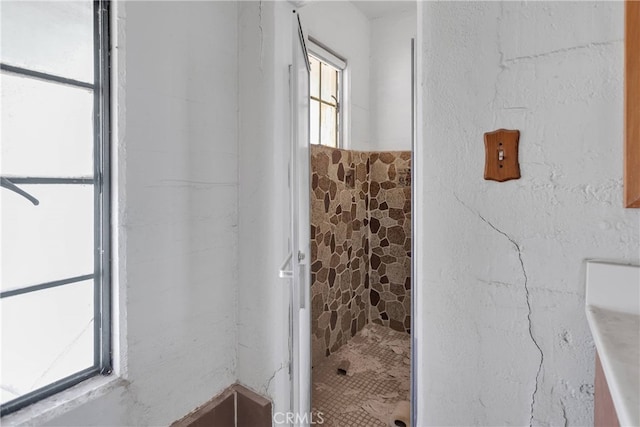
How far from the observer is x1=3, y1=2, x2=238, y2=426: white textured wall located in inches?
44.6

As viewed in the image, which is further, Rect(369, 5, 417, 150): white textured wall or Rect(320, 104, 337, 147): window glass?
Rect(369, 5, 417, 150): white textured wall

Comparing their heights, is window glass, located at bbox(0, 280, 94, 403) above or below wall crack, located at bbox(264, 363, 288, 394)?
above

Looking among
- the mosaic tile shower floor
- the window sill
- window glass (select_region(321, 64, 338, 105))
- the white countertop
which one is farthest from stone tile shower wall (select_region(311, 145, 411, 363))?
the white countertop

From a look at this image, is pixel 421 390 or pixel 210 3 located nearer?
pixel 421 390

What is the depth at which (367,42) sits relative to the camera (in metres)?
2.66

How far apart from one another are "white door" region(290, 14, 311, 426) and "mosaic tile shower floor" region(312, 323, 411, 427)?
1.31ft

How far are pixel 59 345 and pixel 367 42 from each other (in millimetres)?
2655

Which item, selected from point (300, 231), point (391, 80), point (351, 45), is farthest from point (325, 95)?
point (300, 231)

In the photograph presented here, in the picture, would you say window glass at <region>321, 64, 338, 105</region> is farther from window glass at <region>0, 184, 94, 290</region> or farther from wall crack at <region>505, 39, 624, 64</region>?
window glass at <region>0, 184, 94, 290</region>

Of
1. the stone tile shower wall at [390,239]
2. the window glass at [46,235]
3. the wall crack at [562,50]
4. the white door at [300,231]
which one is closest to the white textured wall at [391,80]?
the stone tile shower wall at [390,239]

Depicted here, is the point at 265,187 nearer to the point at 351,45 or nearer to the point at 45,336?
the point at 45,336

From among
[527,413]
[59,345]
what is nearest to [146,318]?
[59,345]

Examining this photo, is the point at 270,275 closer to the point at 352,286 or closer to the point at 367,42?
the point at 352,286

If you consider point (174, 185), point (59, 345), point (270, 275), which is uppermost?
point (174, 185)
